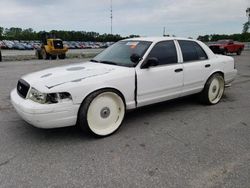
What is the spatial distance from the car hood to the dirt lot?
0.84m

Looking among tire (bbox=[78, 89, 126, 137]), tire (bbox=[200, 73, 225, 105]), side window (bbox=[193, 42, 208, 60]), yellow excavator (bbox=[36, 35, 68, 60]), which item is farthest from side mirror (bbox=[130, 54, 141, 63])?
yellow excavator (bbox=[36, 35, 68, 60])

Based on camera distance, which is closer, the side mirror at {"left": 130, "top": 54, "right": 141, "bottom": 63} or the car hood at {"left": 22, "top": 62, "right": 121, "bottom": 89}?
the car hood at {"left": 22, "top": 62, "right": 121, "bottom": 89}

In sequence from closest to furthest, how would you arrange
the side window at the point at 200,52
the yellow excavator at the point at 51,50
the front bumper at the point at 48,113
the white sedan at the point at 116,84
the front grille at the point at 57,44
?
the front bumper at the point at 48,113
the white sedan at the point at 116,84
the side window at the point at 200,52
the yellow excavator at the point at 51,50
the front grille at the point at 57,44

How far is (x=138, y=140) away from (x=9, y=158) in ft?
5.81

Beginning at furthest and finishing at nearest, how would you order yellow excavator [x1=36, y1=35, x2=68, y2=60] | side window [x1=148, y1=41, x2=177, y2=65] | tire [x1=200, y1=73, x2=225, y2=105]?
yellow excavator [x1=36, y1=35, x2=68, y2=60] < tire [x1=200, y1=73, x2=225, y2=105] < side window [x1=148, y1=41, x2=177, y2=65]

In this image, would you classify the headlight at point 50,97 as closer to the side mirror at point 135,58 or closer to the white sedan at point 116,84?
the white sedan at point 116,84

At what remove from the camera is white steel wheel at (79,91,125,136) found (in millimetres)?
3883

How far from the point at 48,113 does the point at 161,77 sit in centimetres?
211

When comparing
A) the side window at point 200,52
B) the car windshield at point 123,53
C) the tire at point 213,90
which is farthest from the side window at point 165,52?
the tire at point 213,90

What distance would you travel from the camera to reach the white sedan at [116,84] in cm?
370

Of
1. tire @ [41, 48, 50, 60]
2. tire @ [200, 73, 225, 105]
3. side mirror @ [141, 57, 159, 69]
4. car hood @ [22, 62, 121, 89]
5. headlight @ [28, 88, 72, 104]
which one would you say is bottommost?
tire @ [41, 48, 50, 60]

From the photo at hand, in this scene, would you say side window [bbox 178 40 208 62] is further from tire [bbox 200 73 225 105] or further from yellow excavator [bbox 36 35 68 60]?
yellow excavator [bbox 36 35 68 60]

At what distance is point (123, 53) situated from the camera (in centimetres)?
496

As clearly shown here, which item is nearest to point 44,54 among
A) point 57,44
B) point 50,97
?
point 57,44
